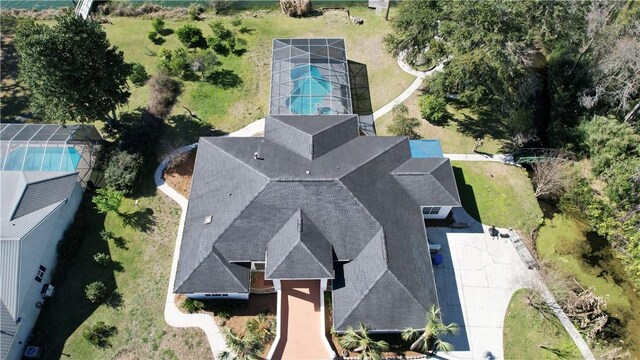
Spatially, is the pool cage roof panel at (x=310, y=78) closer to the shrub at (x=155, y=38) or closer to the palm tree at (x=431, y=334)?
the shrub at (x=155, y=38)

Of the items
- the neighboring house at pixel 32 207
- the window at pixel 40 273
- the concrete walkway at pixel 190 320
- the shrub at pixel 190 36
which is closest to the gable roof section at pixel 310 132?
the concrete walkway at pixel 190 320

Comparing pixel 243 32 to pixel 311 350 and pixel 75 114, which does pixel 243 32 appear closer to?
pixel 75 114

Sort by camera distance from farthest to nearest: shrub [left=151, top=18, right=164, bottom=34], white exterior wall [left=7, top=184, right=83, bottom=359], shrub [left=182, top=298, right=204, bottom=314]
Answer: shrub [left=151, top=18, right=164, bottom=34]
shrub [left=182, top=298, right=204, bottom=314]
white exterior wall [left=7, top=184, right=83, bottom=359]

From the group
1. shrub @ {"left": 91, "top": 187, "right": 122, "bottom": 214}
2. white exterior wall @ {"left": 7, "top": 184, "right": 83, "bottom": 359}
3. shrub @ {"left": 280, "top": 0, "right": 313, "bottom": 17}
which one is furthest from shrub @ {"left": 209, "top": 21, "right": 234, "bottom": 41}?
white exterior wall @ {"left": 7, "top": 184, "right": 83, "bottom": 359}

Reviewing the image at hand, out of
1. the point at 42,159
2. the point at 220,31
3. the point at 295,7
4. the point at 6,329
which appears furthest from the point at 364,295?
the point at 295,7

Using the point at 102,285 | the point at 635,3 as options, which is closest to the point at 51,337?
the point at 102,285

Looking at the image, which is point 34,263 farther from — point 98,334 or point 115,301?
point 98,334

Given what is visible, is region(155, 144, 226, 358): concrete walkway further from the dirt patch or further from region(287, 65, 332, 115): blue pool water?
region(287, 65, 332, 115): blue pool water
